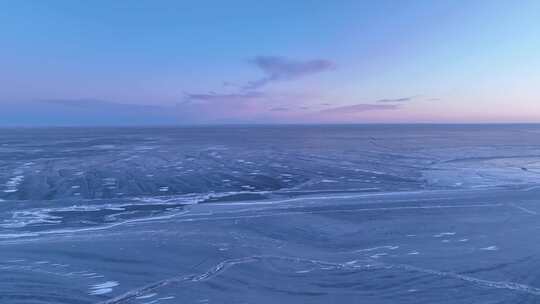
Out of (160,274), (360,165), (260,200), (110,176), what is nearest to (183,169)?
(110,176)

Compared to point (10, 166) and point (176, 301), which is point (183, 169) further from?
point (176, 301)

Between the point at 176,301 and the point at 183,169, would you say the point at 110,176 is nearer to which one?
the point at 183,169

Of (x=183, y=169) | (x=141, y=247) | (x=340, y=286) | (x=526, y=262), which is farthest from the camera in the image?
(x=183, y=169)

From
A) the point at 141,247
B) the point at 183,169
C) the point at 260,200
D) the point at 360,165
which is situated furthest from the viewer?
the point at 360,165

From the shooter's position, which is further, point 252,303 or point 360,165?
point 360,165

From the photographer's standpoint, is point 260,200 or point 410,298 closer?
point 410,298

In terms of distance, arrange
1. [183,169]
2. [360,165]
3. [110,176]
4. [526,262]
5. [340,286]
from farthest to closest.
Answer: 1. [360,165]
2. [183,169]
3. [110,176]
4. [526,262]
5. [340,286]

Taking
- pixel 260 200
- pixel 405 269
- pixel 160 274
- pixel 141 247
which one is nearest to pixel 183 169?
pixel 260 200

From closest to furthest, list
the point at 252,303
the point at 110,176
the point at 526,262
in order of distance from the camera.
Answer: the point at 252,303 → the point at 526,262 → the point at 110,176

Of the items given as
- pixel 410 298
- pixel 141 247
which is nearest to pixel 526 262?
pixel 410 298
